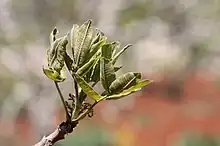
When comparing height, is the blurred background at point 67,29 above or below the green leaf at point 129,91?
below

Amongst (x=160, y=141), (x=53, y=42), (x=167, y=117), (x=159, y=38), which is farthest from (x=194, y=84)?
(x=53, y=42)

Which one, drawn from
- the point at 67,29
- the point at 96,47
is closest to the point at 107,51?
the point at 96,47

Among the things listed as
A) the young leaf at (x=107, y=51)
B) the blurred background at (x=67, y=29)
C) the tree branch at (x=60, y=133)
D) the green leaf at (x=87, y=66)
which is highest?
the young leaf at (x=107, y=51)

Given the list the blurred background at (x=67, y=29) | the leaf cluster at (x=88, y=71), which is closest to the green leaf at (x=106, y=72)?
the leaf cluster at (x=88, y=71)

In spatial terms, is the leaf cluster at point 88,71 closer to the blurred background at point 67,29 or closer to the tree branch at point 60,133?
the tree branch at point 60,133

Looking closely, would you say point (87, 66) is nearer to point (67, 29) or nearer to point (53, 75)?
point (53, 75)
